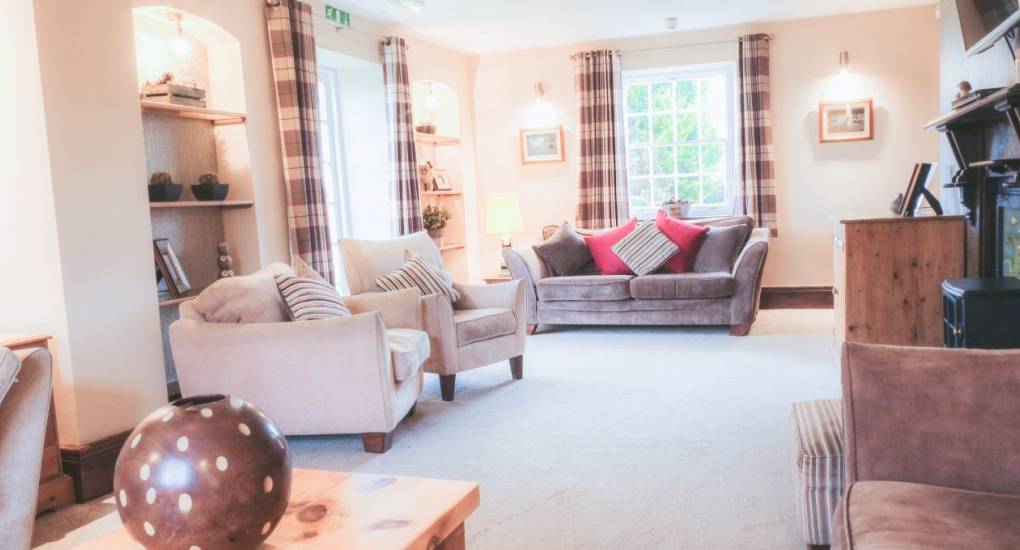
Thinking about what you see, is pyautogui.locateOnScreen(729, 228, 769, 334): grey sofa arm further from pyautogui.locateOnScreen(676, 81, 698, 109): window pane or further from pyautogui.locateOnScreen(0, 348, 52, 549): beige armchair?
pyautogui.locateOnScreen(0, 348, 52, 549): beige armchair

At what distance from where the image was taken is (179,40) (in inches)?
163

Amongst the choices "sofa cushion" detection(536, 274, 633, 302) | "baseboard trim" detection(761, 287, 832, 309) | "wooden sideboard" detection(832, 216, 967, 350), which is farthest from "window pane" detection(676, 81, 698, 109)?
"wooden sideboard" detection(832, 216, 967, 350)

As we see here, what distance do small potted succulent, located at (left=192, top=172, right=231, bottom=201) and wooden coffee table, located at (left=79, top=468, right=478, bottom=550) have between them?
2.65 m

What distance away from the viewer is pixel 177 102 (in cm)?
384

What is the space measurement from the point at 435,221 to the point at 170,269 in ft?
9.84

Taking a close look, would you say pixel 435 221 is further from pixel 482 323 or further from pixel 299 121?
pixel 482 323

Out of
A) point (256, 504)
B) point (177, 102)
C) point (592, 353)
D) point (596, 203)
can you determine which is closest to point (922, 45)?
point (596, 203)

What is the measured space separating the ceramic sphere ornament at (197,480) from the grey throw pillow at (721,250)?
5.01 m

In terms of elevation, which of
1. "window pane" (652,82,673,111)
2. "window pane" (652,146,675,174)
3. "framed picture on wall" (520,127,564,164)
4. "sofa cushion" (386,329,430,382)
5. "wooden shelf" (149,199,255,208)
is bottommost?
"sofa cushion" (386,329,430,382)

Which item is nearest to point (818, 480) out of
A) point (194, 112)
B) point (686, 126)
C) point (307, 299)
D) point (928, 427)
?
point (928, 427)

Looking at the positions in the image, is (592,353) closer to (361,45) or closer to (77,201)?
(361,45)

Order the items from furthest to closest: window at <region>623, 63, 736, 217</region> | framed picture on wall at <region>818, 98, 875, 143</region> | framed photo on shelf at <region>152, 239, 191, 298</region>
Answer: window at <region>623, 63, 736, 217</region>, framed picture on wall at <region>818, 98, 875, 143</region>, framed photo on shelf at <region>152, 239, 191, 298</region>

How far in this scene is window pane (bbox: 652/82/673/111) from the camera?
7125 millimetres

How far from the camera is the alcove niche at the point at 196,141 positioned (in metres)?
4.00
